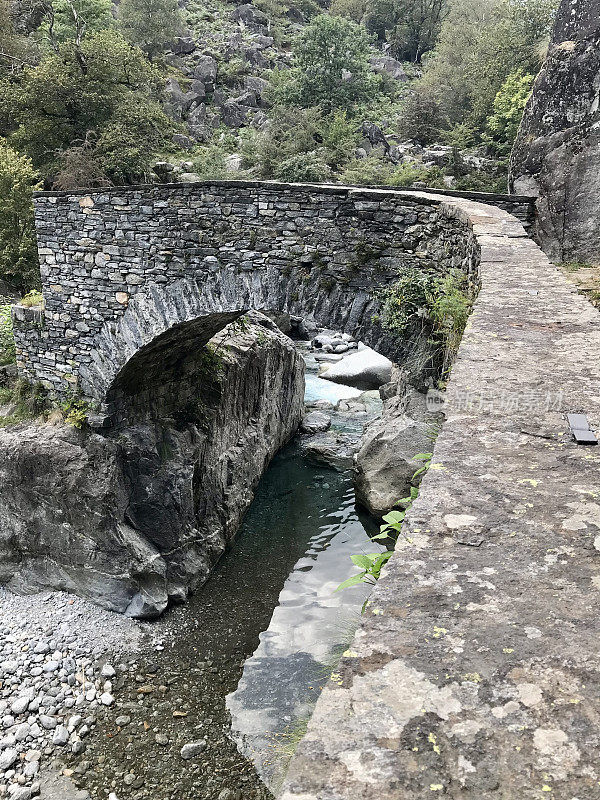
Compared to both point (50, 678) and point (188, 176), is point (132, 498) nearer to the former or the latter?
point (50, 678)

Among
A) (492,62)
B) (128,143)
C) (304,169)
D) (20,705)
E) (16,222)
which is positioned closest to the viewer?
(20,705)

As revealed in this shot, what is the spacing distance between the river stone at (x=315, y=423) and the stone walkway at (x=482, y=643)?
13232 millimetres

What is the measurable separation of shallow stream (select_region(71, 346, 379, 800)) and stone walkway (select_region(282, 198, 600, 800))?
3.80 m

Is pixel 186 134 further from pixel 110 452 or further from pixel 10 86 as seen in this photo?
pixel 110 452

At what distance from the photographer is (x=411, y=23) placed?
43.5m

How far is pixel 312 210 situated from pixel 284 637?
6039mm

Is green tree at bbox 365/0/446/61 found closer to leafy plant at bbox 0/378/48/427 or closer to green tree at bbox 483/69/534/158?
green tree at bbox 483/69/534/158

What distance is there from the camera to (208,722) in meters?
7.31

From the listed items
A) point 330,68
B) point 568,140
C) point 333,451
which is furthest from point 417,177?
point 568,140

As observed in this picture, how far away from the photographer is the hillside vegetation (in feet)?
61.7

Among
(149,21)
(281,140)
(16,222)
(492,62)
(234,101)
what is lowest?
(16,222)

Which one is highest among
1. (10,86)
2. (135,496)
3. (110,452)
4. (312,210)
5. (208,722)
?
(10,86)

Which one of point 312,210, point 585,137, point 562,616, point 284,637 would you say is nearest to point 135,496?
point 284,637

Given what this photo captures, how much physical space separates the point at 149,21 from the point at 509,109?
80.7 feet
